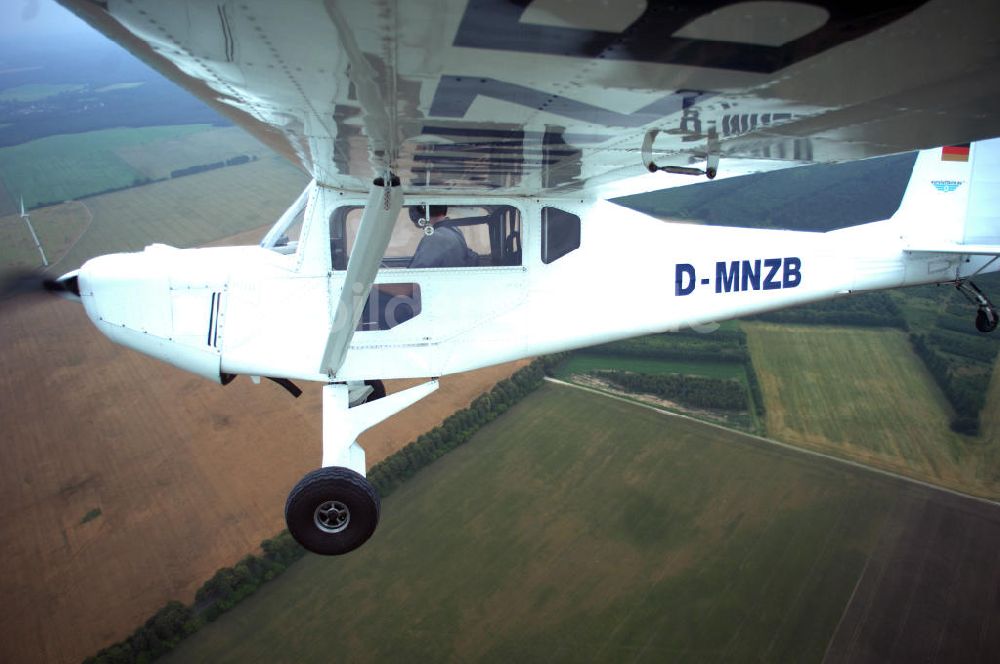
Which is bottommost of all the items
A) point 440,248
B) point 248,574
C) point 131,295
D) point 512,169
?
point 248,574

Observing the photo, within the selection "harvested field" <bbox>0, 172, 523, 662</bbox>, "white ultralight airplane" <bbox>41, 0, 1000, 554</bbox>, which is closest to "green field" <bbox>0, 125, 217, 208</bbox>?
"harvested field" <bbox>0, 172, 523, 662</bbox>

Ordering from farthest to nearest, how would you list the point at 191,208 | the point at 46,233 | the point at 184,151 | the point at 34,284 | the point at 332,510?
the point at 184,151 < the point at 191,208 < the point at 46,233 < the point at 332,510 < the point at 34,284

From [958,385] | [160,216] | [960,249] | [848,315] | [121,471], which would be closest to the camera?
[960,249]

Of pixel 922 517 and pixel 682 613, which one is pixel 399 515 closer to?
pixel 682 613

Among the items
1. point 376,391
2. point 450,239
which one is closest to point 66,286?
point 376,391

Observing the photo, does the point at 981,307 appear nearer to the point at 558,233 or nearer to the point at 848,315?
the point at 558,233

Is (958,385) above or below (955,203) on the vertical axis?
below

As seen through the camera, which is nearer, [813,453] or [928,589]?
[928,589]

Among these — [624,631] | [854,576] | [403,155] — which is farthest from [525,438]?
[403,155]
